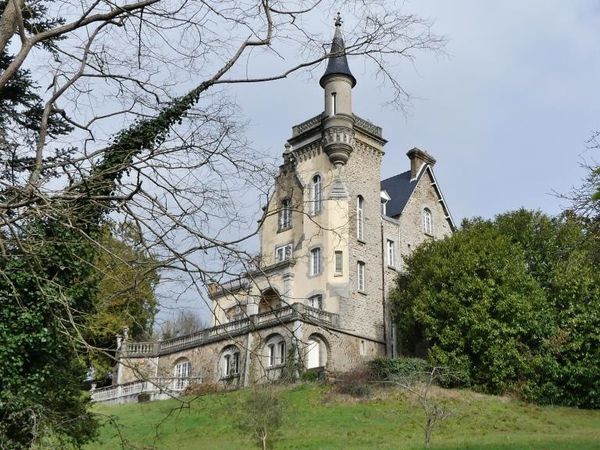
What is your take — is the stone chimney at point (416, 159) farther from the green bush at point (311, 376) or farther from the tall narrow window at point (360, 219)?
the green bush at point (311, 376)

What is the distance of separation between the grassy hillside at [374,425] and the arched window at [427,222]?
1437cm

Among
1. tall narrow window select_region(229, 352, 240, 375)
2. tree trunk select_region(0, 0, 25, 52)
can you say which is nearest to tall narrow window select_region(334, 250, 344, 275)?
tall narrow window select_region(229, 352, 240, 375)

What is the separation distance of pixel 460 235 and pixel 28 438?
26845 millimetres

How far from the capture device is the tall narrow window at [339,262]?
36469 mm

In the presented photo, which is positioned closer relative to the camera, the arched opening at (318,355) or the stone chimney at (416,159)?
the arched opening at (318,355)

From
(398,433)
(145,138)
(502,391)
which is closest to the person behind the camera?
(145,138)

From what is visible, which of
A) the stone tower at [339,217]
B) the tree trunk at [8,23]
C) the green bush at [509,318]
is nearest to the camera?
the tree trunk at [8,23]

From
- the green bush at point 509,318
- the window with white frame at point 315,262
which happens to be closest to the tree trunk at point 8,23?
the green bush at point 509,318

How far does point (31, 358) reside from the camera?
432 inches

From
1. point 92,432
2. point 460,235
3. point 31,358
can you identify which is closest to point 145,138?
point 31,358

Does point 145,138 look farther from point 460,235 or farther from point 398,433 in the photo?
point 460,235

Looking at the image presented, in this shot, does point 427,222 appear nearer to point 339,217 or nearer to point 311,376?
point 339,217

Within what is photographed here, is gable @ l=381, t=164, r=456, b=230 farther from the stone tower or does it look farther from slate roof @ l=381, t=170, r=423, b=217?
the stone tower

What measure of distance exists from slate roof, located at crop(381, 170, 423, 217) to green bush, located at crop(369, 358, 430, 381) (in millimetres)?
11104
